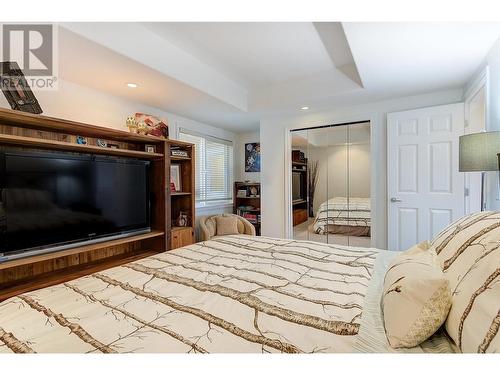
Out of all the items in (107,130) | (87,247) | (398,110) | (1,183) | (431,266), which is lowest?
(87,247)

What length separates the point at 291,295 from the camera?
3.75 feet

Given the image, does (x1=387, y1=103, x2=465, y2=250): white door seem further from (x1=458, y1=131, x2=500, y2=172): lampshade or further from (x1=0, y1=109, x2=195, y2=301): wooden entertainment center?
(x1=0, y1=109, x2=195, y2=301): wooden entertainment center

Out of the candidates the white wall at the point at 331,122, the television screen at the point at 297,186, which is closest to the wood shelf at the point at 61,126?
the white wall at the point at 331,122

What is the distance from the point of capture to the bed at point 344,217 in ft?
11.5

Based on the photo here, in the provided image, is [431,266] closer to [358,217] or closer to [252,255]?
[252,255]

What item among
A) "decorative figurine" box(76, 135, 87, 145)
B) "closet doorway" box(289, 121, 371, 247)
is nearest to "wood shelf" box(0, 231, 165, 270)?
"decorative figurine" box(76, 135, 87, 145)

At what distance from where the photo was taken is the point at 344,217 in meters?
3.66

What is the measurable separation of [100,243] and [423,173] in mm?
3639

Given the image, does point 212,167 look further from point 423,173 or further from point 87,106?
point 423,173

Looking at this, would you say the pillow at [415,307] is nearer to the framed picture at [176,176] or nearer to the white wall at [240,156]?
the framed picture at [176,176]

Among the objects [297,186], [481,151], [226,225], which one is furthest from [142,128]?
[481,151]

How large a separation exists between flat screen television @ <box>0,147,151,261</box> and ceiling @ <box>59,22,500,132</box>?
2.81 feet
